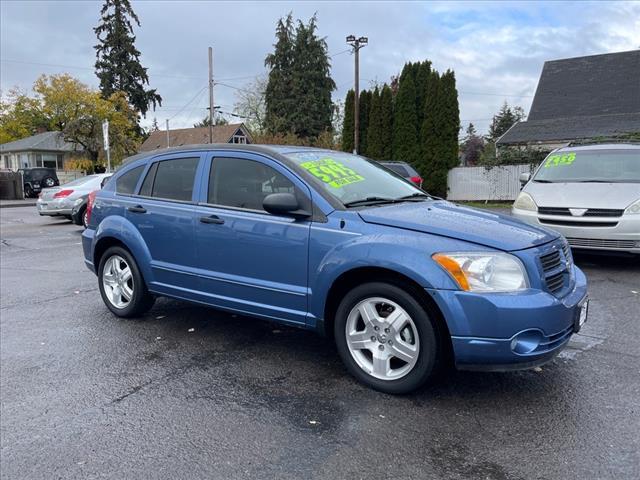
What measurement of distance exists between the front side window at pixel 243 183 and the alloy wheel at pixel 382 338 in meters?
1.09

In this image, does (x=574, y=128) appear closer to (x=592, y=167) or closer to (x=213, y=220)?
(x=592, y=167)

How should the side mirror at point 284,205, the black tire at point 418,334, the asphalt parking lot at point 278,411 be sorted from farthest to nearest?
the side mirror at point 284,205
the black tire at point 418,334
the asphalt parking lot at point 278,411

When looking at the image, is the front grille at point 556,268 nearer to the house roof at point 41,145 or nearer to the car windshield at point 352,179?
the car windshield at point 352,179

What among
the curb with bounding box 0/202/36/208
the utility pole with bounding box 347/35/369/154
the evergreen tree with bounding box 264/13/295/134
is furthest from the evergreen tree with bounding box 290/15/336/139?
the curb with bounding box 0/202/36/208

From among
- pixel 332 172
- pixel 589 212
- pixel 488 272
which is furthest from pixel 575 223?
pixel 488 272

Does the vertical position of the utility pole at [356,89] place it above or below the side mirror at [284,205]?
above

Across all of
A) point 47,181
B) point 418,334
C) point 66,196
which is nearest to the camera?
point 418,334

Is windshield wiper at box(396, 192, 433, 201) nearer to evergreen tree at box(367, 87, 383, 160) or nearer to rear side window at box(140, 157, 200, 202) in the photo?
rear side window at box(140, 157, 200, 202)

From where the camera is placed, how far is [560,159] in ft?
27.2

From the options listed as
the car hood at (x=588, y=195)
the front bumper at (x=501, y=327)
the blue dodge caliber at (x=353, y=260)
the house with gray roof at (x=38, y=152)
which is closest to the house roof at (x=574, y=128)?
the car hood at (x=588, y=195)

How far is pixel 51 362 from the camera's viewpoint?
4.25m

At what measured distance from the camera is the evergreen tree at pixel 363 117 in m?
26.7

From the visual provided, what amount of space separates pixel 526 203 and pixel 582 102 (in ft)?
81.5

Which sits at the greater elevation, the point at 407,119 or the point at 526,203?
the point at 407,119
